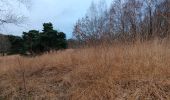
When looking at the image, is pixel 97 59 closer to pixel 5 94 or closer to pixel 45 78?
pixel 45 78

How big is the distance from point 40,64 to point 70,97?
4782 millimetres

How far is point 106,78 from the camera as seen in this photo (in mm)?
6512

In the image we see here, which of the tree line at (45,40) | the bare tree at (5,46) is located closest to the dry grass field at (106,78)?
the tree line at (45,40)

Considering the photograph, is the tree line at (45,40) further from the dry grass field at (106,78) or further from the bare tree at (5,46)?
the dry grass field at (106,78)

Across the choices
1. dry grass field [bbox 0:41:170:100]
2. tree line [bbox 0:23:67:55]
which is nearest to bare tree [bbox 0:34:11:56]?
tree line [bbox 0:23:67:55]

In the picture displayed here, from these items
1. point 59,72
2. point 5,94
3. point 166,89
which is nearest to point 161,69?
point 166,89

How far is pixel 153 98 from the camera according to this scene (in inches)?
213

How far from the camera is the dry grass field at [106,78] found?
5809mm

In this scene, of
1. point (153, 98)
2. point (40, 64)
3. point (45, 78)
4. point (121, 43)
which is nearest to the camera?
point (153, 98)

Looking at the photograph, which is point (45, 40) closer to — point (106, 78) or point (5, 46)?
point (5, 46)

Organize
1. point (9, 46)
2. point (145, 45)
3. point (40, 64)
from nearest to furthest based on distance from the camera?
1. point (145, 45)
2. point (40, 64)
3. point (9, 46)

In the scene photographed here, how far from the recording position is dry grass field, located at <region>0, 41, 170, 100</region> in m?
5.81

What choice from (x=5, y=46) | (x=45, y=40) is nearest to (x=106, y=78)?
(x=45, y=40)

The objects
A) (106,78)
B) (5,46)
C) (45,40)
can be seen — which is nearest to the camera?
(106,78)
